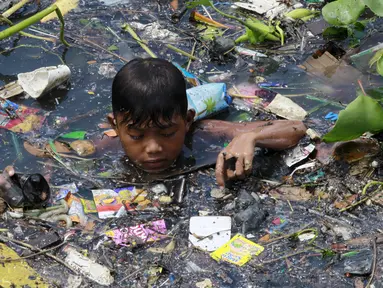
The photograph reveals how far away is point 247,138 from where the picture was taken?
390cm

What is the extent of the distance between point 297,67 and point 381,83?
68 cm

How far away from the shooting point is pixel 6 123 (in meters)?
4.56

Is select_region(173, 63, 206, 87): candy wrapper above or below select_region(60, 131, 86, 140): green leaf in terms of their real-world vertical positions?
above

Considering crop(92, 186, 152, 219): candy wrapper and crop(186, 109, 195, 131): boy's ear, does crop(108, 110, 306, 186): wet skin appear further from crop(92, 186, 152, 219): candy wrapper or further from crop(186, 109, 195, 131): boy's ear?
crop(92, 186, 152, 219): candy wrapper

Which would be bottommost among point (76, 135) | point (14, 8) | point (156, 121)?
point (76, 135)

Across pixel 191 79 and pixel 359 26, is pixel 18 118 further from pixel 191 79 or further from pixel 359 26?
pixel 359 26

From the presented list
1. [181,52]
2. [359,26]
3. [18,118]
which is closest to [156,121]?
[18,118]

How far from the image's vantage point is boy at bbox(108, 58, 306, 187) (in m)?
3.71

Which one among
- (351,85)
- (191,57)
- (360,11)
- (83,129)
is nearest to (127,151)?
(83,129)

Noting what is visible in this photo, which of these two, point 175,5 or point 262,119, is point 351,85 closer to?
point 262,119

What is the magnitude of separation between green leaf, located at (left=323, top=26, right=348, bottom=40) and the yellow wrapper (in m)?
2.59

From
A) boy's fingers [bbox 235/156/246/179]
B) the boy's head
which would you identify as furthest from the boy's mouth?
boy's fingers [bbox 235/156/246/179]

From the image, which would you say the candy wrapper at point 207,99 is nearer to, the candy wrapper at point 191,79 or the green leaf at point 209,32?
the candy wrapper at point 191,79

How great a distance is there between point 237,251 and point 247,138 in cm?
77
